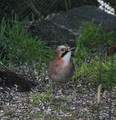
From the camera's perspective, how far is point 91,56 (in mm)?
5188

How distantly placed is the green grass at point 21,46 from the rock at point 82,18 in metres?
1.00

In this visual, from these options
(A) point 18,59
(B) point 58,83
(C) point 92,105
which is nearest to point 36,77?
(B) point 58,83

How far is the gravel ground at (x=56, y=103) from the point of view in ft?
10.7

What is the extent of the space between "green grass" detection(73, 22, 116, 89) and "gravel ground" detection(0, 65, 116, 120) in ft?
0.57

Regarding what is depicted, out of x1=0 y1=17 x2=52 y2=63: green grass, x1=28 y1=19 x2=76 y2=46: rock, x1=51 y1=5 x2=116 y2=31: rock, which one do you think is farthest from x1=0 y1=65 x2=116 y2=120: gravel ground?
x1=51 y1=5 x2=116 y2=31: rock

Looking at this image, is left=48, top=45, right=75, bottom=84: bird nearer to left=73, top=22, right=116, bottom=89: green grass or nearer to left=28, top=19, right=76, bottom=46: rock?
left=73, top=22, right=116, bottom=89: green grass

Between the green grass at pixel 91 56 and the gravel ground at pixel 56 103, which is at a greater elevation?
the green grass at pixel 91 56

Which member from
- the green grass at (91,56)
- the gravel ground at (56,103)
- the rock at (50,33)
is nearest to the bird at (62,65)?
the gravel ground at (56,103)

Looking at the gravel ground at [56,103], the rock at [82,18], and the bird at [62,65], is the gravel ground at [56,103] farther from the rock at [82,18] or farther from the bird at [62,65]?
the rock at [82,18]

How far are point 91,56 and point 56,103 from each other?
5.77 ft

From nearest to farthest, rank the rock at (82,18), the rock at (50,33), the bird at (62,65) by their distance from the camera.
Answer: the bird at (62,65) < the rock at (50,33) < the rock at (82,18)

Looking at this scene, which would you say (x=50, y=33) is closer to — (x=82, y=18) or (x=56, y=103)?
(x=82, y=18)

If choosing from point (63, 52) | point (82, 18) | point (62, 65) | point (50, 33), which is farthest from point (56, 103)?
point (82, 18)

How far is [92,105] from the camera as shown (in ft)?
11.9
